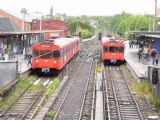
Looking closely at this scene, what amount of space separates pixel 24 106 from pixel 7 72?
2469 mm

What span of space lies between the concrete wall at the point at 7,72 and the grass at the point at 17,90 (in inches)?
29.2

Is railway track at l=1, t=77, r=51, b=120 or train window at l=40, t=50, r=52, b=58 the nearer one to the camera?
railway track at l=1, t=77, r=51, b=120

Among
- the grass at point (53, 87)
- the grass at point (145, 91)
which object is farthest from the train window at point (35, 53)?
the grass at point (145, 91)

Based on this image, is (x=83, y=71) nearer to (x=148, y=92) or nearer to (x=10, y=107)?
(x=148, y=92)

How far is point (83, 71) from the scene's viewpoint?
37250mm

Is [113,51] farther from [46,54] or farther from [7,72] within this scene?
[7,72]

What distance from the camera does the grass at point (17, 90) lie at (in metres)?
20.6

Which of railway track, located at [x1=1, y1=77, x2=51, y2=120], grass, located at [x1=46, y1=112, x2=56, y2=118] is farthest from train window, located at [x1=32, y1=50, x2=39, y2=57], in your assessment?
grass, located at [x1=46, y1=112, x2=56, y2=118]

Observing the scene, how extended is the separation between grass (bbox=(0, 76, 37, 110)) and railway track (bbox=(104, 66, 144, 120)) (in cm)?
455

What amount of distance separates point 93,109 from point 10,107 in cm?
370

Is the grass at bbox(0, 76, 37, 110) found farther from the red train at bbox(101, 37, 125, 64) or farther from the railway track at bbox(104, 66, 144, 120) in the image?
the red train at bbox(101, 37, 125, 64)

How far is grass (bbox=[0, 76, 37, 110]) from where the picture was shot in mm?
20648

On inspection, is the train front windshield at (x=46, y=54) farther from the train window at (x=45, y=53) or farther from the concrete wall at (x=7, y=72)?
the concrete wall at (x=7, y=72)

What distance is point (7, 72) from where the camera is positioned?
2252 centimetres
